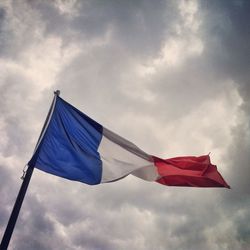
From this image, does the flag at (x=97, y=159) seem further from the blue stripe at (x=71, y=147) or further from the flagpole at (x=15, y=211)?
the flagpole at (x=15, y=211)

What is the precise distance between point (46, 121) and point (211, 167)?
7931mm

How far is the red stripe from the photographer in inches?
546

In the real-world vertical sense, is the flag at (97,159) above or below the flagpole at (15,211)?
above

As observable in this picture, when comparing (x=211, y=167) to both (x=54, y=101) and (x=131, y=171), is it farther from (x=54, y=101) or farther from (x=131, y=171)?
(x=54, y=101)

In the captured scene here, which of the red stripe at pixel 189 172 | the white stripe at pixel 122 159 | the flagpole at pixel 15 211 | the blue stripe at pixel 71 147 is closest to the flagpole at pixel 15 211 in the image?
the flagpole at pixel 15 211

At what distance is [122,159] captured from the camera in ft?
47.5

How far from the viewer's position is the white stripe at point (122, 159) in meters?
14.0

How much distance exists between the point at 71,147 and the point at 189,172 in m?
5.76

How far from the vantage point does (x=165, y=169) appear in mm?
15109

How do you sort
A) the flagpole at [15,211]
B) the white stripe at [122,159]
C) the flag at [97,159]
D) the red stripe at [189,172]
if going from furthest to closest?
the white stripe at [122,159] → the red stripe at [189,172] → the flag at [97,159] → the flagpole at [15,211]

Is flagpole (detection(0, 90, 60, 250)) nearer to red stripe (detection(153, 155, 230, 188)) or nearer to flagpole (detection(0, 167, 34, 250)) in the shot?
flagpole (detection(0, 167, 34, 250))

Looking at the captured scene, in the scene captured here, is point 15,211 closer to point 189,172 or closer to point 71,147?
point 71,147

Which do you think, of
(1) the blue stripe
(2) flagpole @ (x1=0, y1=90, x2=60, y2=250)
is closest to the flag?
(1) the blue stripe

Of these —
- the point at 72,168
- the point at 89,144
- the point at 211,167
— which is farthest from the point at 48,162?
the point at 211,167
